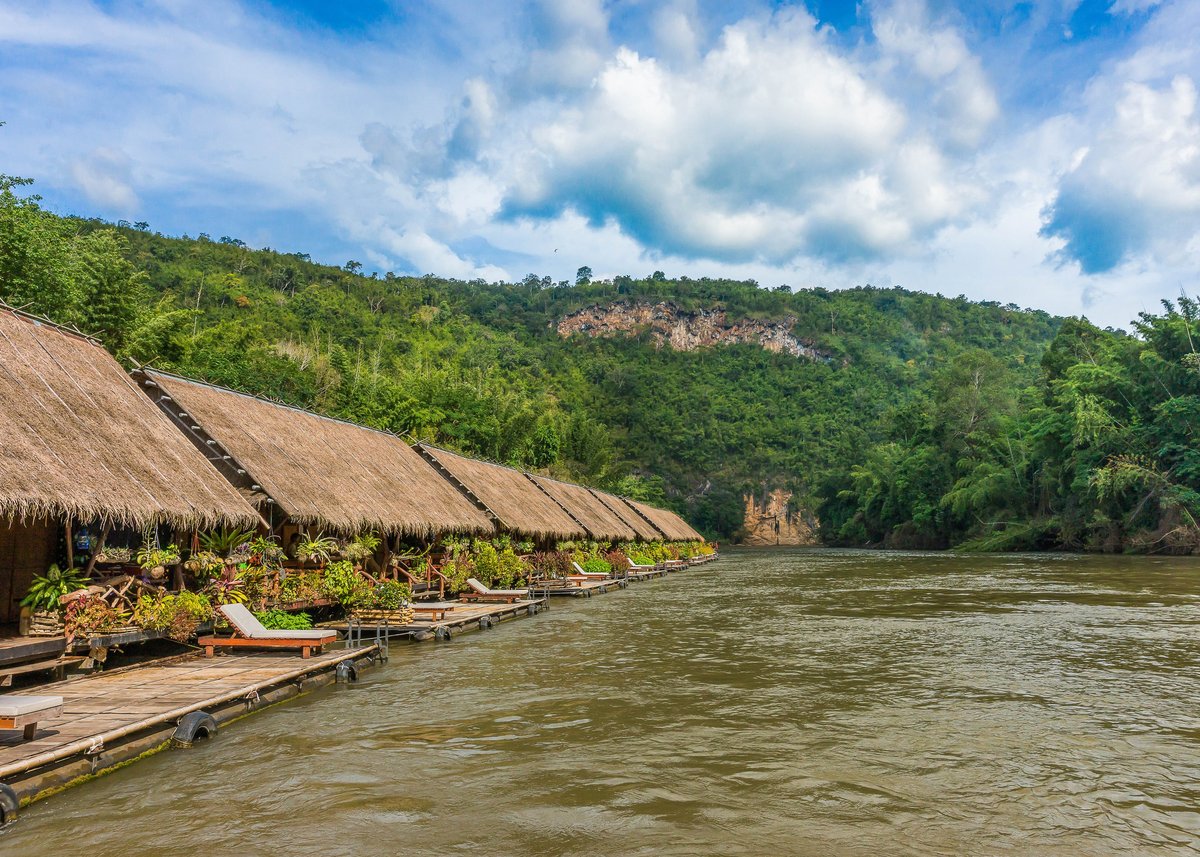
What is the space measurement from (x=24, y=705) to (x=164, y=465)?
215 inches

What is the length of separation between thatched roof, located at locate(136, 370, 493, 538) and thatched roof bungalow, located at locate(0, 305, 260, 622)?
1.11 meters

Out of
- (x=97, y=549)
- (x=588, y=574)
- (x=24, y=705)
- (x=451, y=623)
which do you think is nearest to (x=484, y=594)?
(x=451, y=623)

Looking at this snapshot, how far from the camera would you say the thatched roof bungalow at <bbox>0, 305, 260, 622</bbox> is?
816cm

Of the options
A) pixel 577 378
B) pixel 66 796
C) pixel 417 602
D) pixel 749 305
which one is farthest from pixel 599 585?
pixel 749 305

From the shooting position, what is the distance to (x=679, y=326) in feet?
383

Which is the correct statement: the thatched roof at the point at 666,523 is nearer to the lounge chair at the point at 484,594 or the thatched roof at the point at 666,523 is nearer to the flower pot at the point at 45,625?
the lounge chair at the point at 484,594

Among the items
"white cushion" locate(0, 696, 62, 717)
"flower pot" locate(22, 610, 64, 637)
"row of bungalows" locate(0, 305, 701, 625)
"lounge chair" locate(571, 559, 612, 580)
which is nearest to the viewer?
"white cushion" locate(0, 696, 62, 717)

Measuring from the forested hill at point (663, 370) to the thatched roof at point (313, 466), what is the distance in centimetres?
593

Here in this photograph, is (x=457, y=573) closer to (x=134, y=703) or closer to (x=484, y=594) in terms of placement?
(x=484, y=594)

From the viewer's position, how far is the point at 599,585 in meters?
25.2

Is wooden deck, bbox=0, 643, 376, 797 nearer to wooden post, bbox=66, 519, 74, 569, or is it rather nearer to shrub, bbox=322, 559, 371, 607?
wooden post, bbox=66, 519, 74, 569

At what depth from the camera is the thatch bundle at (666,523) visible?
4659cm

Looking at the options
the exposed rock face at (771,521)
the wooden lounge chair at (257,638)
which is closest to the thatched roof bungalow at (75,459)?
the wooden lounge chair at (257,638)

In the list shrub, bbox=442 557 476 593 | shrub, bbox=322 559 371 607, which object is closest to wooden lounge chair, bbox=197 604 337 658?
shrub, bbox=322 559 371 607
